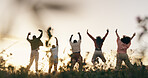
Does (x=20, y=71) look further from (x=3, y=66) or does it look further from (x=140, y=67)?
(x=140, y=67)

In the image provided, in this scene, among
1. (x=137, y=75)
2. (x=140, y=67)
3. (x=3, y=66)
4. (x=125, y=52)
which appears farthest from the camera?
(x=125, y=52)

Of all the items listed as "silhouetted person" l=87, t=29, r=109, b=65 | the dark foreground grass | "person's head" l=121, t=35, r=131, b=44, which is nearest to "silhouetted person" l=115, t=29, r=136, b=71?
"person's head" l=121, t=35, r=131, b=44

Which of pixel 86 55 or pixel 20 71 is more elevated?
pixel 86 55

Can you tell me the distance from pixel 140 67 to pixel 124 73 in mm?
554

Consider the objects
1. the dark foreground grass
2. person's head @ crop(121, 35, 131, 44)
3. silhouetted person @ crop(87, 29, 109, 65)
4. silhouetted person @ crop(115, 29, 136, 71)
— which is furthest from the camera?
silhouetted person @ crop(87, 29, 109, 65)

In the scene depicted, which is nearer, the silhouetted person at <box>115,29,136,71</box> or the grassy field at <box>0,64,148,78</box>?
the grassy field at <box>0,64,148,78</box>

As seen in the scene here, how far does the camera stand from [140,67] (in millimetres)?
6230

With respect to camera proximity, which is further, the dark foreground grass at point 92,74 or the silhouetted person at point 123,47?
the silhouetted person at point 123,47

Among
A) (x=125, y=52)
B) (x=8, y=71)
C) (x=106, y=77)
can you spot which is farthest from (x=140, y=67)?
(x=8, y=71)

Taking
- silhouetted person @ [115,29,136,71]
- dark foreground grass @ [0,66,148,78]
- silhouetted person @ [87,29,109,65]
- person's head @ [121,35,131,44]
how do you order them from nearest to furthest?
dark foreground grass @ [0,66,148,78] → silhouetted person @ [115,29,136,71] → person's head @ [121,35,131,44] → silhouetted person @ [87,29,109,65]

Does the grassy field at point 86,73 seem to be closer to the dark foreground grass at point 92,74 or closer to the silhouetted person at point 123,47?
the dark foreground grass at point 92,74

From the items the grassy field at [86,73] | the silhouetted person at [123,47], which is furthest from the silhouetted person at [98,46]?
the grassy field at [86,73]

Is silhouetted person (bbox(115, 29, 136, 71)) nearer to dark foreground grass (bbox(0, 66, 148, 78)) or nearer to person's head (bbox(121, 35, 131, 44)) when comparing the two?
person's head (bbox(121, 35, 131, 44))

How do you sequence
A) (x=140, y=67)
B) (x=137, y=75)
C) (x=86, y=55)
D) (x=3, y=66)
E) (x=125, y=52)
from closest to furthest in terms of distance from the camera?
(x=137, y=75), (x=140, y=67), (x=3, y=66), (x=86, y=55), (x=125, y=52)
